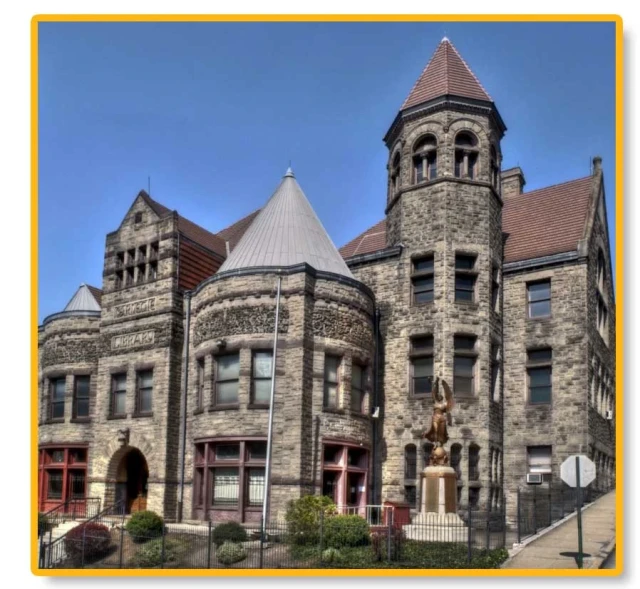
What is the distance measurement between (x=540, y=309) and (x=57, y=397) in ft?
44.3

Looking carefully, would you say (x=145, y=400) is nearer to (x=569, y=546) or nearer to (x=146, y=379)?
(x=146, y=379)

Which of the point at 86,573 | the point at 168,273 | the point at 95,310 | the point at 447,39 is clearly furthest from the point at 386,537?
the point at 95,310

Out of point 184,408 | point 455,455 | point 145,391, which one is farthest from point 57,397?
point 455,455

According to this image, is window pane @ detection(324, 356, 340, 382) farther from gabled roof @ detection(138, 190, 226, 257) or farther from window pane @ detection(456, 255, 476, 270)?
gabled roof @ detection(138, 190, 226, 257)

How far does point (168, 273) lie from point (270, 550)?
359 inches

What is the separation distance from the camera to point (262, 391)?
20.5 meters

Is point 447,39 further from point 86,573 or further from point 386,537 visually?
point 86,573

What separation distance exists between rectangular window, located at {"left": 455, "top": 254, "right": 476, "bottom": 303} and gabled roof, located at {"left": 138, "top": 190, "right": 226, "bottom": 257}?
7.04 meters

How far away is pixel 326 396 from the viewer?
20812 mm

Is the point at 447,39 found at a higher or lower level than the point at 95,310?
higher

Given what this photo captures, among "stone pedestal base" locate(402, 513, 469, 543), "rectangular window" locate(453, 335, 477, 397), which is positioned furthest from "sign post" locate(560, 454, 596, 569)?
"rectangular window" locate(453, 335, 477, 397)

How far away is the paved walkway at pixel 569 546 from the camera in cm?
1427

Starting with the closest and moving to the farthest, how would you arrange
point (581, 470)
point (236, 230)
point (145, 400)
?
point (581, 470) < point (145, 400) < point (236, 230)
